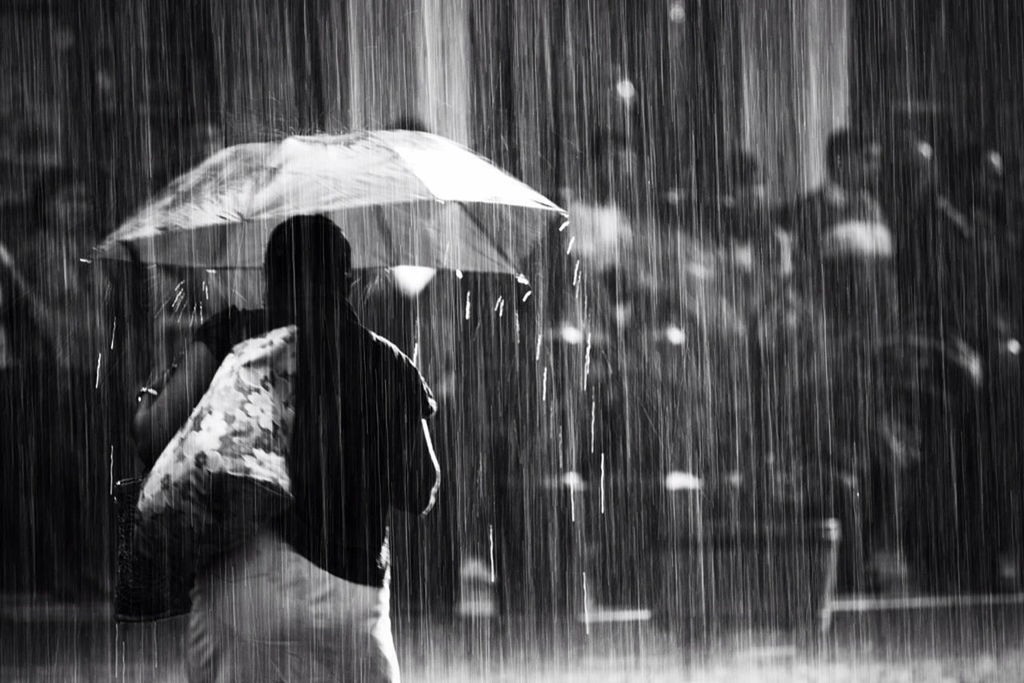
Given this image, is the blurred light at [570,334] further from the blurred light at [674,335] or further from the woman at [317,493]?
the woman at [317,493]

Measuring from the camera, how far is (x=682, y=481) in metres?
9.05

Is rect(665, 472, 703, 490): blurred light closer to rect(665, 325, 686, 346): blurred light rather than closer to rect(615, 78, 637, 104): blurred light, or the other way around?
rect(665, 325, 686, 346): blurred light

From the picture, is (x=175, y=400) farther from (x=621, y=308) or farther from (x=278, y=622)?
(x=621, y=308)

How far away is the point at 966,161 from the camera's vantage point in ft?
30.5

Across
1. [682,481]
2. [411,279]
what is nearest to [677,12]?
[411,279]

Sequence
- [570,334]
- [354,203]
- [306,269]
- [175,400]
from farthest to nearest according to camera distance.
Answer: [570,334]
[354,203]
[306,269]
[175,400]

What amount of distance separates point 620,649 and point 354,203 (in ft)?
13.5

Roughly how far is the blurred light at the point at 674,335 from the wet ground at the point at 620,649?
193 cm

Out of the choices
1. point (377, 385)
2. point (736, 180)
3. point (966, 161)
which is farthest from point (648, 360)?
point (377, 385)

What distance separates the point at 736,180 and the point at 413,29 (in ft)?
8.17

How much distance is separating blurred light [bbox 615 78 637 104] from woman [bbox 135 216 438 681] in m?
5.81

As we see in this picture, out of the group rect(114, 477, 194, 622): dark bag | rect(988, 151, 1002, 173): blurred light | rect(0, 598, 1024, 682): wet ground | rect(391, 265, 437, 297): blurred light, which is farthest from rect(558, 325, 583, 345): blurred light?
rect(114, 477, 194, 622): dark bag

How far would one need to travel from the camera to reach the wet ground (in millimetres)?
6703

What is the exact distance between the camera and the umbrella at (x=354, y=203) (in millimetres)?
4273
